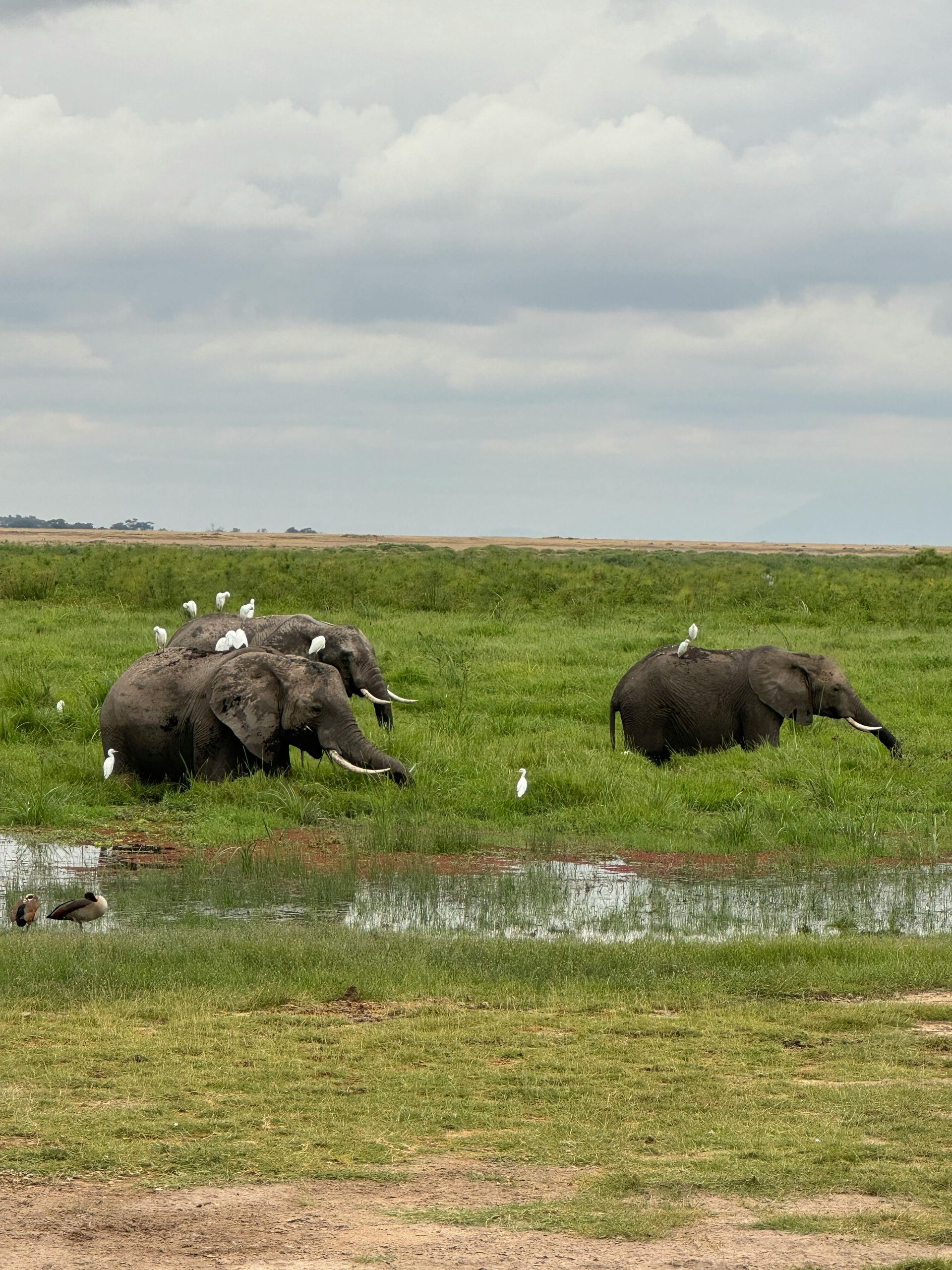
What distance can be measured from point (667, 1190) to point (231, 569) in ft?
110

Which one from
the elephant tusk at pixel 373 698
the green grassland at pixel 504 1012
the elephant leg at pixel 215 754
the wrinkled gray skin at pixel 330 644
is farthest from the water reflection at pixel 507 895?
the wrinkled gray skin at pixel 330 644

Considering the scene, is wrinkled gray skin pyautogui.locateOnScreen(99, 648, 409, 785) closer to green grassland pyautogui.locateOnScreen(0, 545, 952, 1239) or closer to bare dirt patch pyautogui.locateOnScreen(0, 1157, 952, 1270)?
green grassland pyautogui.locateOnScreen(0, 545, 952, 1239)

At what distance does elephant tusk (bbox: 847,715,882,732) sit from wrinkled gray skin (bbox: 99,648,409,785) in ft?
16.8

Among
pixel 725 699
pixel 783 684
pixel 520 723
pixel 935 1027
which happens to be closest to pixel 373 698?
pixel 520 723

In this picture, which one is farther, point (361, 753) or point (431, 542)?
point (431, 542)

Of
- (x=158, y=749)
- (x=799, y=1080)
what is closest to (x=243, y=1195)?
(x=799, y=1080)

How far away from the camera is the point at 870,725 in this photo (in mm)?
16391

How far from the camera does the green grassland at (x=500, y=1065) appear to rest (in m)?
5.50

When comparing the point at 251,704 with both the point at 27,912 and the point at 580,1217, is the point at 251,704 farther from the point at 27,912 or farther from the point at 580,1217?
the point at 580,1217

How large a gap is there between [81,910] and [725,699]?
8.86 meters

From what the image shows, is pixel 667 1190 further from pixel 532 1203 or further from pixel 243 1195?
pixel 243 1195

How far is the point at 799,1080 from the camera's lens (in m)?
6.64

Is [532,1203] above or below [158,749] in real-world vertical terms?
below

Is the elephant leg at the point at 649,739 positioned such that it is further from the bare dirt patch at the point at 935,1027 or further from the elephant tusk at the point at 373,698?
the bare dirt patch at the point at 935,1027
